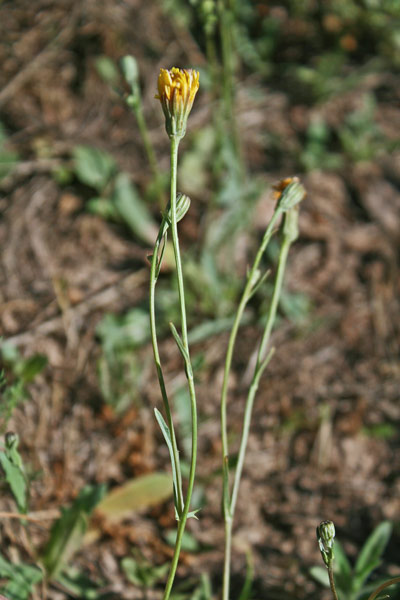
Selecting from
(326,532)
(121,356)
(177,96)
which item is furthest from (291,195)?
(121,356)

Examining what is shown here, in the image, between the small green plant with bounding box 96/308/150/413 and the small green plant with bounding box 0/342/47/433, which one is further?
the small green plant with bounding box 96/308/150/413

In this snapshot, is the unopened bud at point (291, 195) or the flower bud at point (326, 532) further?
the unopened bud at point (291, 195)

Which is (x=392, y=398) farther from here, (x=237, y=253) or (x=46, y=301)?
(x=46, y=301)

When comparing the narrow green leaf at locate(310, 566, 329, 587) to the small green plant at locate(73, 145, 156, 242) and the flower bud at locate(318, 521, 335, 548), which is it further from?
the small green plant at locate(73, 145, 156, 242)

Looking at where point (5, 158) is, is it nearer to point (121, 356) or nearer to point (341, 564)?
point (121, 356)

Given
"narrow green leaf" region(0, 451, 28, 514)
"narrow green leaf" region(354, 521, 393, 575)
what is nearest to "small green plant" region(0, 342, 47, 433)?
"narrow green leaf" region(0, 451, 28, 514)

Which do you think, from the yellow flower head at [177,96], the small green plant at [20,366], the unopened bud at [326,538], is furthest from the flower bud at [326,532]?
the small green plant at [20,366]

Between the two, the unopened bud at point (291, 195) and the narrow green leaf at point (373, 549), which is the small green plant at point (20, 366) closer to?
the unopened bud at point (291, 195)
